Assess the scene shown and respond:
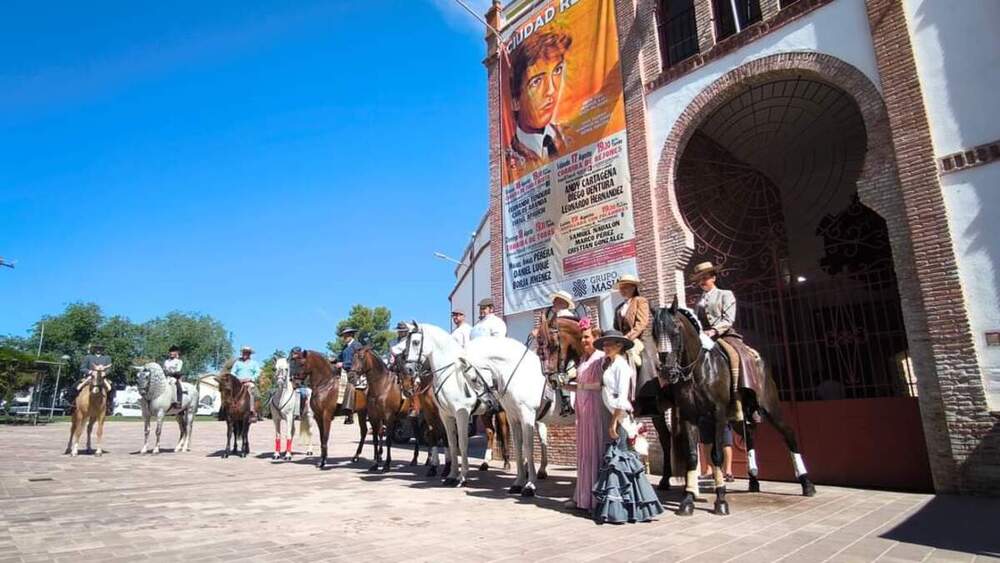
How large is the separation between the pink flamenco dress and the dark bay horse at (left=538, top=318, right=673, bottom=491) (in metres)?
1.03

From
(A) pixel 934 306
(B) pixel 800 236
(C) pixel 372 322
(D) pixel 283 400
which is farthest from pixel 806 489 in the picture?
(C) pixel 372 322

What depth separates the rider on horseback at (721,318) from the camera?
656 centimetres

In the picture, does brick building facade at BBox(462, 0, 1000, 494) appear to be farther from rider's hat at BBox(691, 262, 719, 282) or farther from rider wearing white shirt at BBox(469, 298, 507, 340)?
rider wearing white shirt at BBox(469, 298, 507, 340)

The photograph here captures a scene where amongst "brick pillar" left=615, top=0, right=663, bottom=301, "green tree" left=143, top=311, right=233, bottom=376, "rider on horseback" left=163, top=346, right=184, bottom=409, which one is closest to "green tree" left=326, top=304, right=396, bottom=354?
"green tree" left=143, top=311, right=233, bottom=376

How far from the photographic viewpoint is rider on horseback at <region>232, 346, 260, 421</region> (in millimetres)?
13766

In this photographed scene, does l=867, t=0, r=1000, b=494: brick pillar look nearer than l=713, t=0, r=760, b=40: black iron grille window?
Yes

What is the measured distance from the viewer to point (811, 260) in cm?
1270

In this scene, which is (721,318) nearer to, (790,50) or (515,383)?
(515,383)

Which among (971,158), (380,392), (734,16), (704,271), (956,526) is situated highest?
(734,16)

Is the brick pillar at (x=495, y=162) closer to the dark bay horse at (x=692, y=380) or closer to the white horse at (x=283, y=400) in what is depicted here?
the white horse at (x=283, y=400)

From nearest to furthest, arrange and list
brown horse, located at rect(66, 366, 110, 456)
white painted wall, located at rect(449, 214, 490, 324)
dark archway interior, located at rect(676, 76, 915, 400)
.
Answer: dark archway interior, located at rect(676, 76, 915, 400) → brown horse, located at rect(66, 366, 110, 456) → white painted wall, located at rect(449, 214, 490, 324)

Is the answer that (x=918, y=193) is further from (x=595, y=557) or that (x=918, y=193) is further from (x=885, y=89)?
(x=595, y=557)

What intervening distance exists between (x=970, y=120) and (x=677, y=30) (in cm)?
603

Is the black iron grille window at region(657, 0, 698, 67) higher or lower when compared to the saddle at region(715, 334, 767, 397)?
higher
